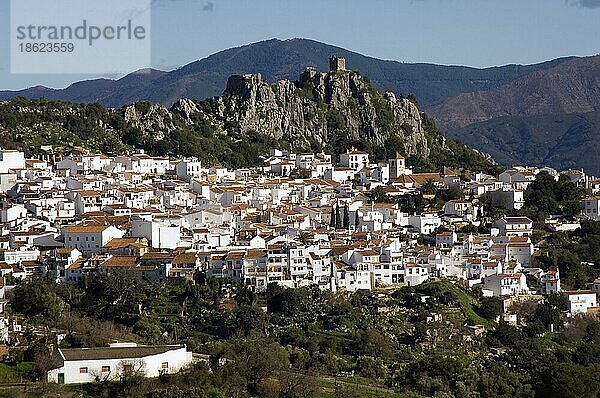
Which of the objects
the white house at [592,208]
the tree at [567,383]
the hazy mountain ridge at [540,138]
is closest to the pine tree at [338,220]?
the white house at [592,208]

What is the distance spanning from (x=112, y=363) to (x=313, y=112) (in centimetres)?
4180

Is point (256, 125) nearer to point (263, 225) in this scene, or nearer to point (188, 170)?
point (188, 170)

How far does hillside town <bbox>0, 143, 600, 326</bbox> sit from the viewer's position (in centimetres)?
3175

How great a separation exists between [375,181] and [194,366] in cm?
2747

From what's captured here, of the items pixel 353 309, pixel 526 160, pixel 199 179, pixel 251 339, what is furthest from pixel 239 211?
pixel 526 160

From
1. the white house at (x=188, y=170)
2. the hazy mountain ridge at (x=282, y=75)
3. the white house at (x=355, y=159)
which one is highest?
the hazy mountain ridge at (x=282, y=75)

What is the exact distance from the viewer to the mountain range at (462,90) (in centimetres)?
12056

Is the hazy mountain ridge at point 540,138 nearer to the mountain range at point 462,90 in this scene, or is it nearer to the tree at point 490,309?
the mountain range at point 462,90

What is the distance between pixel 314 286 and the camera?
31391mm

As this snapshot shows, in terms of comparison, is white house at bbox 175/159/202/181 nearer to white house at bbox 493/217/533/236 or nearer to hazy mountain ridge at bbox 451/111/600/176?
white house at bbox 493/217/533/236

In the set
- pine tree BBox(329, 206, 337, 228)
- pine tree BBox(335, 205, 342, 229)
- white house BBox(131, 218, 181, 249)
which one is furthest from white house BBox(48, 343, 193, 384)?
pine tree BBox(329, 206, 337, 228)

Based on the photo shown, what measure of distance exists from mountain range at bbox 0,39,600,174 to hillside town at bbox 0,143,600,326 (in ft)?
207

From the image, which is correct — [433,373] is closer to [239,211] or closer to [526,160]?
[239,211]

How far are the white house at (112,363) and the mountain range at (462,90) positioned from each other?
87.3 metres
